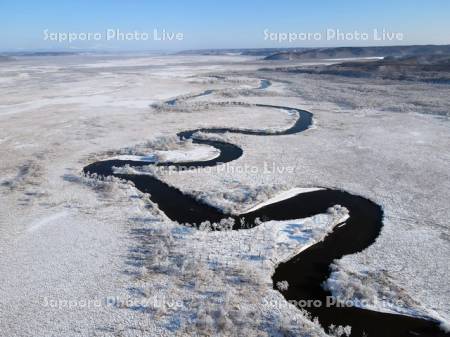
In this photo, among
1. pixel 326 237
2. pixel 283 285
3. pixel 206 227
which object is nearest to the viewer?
pixel 283 285

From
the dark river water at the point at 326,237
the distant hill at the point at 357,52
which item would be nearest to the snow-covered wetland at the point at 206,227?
the dark river water at the point at 326,237

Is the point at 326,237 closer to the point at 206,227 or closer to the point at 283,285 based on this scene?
the point at 283,285

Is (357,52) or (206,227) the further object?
(357,52)

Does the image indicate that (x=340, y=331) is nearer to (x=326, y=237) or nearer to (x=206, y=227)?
(x=326, y=237)

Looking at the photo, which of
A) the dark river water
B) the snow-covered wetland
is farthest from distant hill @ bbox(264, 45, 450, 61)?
the dark river water

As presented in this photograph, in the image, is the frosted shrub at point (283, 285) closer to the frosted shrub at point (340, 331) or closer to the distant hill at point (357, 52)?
the frosted shrub at point (340, 331)

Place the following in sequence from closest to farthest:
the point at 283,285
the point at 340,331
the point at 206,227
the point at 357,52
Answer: the point at 340,331 < the point at 283,285 < the point at 206,227 < the point at 357,52

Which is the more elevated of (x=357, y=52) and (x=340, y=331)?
(x=357, y=52)

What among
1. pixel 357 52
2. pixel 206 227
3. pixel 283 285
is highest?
pixel 357 52

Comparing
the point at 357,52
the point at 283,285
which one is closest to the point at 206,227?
the point at 283,285
